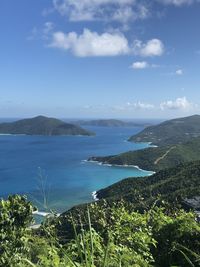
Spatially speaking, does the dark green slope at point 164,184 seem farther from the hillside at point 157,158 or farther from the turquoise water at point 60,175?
the hillside at point 157,158

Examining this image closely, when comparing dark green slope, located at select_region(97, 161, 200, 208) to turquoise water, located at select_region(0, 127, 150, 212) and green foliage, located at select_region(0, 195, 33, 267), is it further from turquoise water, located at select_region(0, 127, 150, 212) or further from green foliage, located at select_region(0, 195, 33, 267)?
green foliage, located at select_region(0, 195, 33, 267)

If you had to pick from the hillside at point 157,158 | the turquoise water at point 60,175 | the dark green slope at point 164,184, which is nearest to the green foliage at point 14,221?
the dark green slope at point 164,184

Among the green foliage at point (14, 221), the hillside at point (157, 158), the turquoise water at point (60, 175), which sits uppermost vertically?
the green foliage at point (14, 221)

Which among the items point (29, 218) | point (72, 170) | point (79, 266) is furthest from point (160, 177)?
point (79, 266)

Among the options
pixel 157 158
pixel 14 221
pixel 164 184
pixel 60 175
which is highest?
pixel 14 221

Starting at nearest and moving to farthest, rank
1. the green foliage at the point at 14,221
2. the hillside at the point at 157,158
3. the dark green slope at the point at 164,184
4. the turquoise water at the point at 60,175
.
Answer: the green foliage at the point at 14,221 → the dark green slope at the point at 164,184 → the turquoise water at the point at 60,175 → the hillside at the point at 157,158

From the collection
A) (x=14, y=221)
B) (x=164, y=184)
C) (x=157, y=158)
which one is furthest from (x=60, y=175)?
(x=14, y=221)

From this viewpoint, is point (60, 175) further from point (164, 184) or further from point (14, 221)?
point (14, 221)

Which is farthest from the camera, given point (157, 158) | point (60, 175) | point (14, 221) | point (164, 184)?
point (157, 158)
